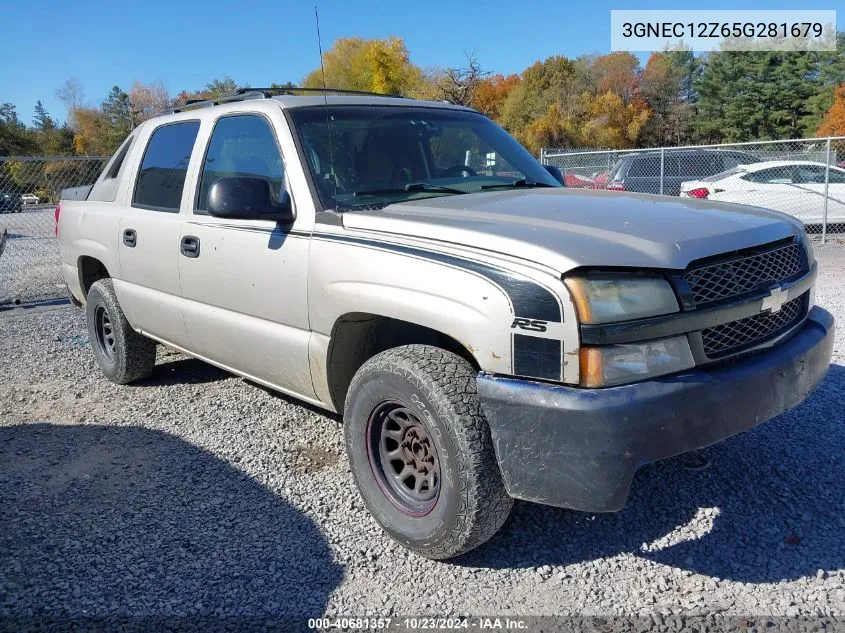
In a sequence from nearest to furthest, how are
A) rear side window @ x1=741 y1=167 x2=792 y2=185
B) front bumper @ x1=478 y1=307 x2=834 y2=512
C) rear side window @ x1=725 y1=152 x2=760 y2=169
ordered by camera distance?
1. front bumper @ x1=478 y1=307 x2=834 y2=512
2. rear side window @ x1=741 y1=167 x2=792 y2=185
3. rear side window @ x1=725 y1=152 x2=760 y2=169

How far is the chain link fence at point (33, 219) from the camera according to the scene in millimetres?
9891

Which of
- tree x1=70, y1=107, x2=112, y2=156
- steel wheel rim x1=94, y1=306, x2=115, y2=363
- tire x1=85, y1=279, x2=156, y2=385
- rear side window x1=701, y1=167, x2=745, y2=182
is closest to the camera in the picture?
tire x1=85, y1=279, x2=156, y2=385

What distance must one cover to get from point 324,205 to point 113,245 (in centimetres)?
234

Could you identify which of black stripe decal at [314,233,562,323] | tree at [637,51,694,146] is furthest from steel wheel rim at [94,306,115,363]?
tree at [637,51,694,146]

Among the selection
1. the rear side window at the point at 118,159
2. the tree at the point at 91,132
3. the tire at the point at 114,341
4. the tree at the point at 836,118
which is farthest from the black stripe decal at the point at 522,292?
the tree at the point at 91,132

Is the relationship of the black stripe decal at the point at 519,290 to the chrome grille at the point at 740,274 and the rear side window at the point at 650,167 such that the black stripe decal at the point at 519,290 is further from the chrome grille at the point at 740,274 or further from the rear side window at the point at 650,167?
the rear side window at the point at 650,167

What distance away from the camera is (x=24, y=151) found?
53438 millimetres

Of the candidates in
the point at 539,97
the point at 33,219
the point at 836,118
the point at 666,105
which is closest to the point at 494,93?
the point at 539,97

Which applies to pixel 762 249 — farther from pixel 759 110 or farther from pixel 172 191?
pixel 759 110

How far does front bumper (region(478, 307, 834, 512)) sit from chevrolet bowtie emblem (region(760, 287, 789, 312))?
0.25m

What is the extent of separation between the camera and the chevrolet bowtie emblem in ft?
8.65

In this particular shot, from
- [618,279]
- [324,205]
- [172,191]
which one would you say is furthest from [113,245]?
[618,279]

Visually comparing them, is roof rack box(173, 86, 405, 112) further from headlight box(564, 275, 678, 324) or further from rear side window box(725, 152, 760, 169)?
rear side window box(725, 152, 760, 169)

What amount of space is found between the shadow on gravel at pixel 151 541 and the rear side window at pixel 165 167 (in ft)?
5.01
